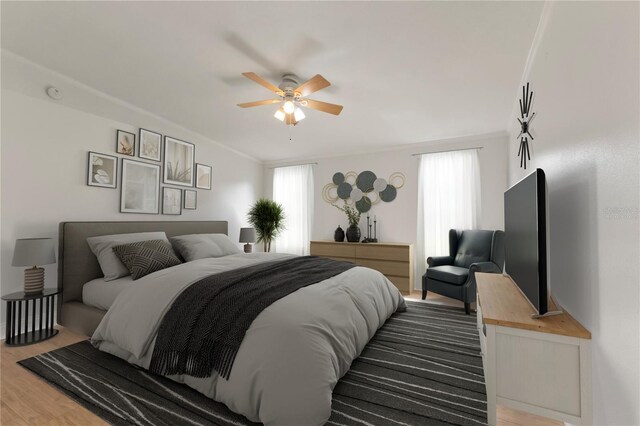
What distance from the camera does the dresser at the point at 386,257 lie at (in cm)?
419

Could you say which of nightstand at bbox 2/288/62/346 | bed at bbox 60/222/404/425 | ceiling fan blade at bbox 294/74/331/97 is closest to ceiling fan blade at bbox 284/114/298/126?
ceiling fan blade at bbox 294/74/331/97

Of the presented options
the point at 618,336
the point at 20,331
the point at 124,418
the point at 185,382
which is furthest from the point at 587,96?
the point at 20,331

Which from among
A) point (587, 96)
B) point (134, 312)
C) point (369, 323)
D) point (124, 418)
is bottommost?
point (124, 418)

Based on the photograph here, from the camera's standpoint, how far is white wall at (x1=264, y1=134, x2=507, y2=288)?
4.05m

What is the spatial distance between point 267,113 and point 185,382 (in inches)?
117

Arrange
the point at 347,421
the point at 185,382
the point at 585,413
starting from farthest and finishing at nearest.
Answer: the point at 185,382 < the point at 347,421 < the point at 585,413

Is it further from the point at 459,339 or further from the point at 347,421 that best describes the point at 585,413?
the point at 459,339

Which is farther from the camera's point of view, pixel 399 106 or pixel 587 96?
pixel 399 106

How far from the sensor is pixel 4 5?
1.84 m

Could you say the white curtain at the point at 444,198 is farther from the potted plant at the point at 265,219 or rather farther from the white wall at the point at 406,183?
the potted plant at the point at 265,219

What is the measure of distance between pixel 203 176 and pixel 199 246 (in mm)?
1493

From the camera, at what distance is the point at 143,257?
2631mm

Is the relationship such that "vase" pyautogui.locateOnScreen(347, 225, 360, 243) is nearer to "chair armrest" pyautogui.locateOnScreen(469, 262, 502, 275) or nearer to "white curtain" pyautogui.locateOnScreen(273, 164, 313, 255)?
"white curtain" pyautogui.locateOnScreen(273, 164, 313, 255)

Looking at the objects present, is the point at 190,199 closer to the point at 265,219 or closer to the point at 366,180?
the point at 265,219
